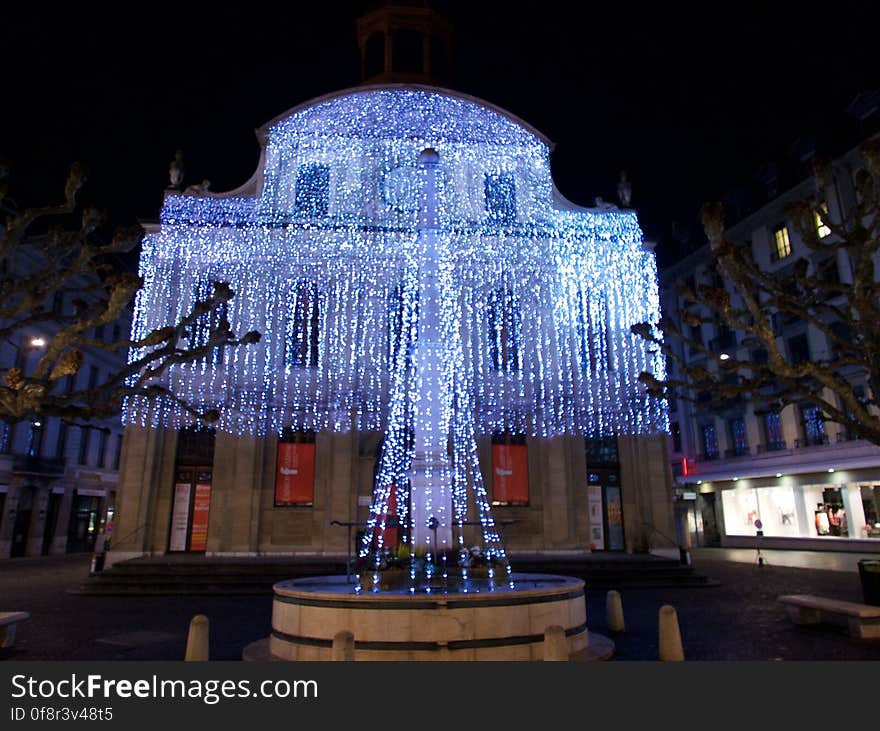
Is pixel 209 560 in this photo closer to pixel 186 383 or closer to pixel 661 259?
pixel 186 383

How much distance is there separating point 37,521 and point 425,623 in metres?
33.3

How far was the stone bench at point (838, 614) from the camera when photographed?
1009 cm

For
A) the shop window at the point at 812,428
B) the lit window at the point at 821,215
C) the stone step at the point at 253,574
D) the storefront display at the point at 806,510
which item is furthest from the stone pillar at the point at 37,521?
the shop window at the point at 812,428

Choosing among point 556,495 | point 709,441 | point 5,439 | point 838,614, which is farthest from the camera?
point 709,441

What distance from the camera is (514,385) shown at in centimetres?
2439

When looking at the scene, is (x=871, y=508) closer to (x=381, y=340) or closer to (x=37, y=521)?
(x=381, y=340)

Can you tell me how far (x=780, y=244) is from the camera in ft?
116

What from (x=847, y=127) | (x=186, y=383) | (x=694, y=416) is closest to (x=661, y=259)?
(x=694, y=416)

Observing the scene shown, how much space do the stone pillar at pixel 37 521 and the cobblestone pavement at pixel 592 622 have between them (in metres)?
14.6

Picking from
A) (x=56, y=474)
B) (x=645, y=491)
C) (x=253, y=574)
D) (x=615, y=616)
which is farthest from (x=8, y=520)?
(x=615, y=616)

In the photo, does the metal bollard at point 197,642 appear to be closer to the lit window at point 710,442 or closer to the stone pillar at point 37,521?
the stone pillar at point 37,521

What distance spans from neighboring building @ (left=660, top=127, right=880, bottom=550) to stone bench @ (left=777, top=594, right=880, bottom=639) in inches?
678

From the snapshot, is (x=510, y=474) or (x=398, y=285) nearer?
(x=510, y=474)

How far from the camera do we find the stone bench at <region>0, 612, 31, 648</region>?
31.8 feet
